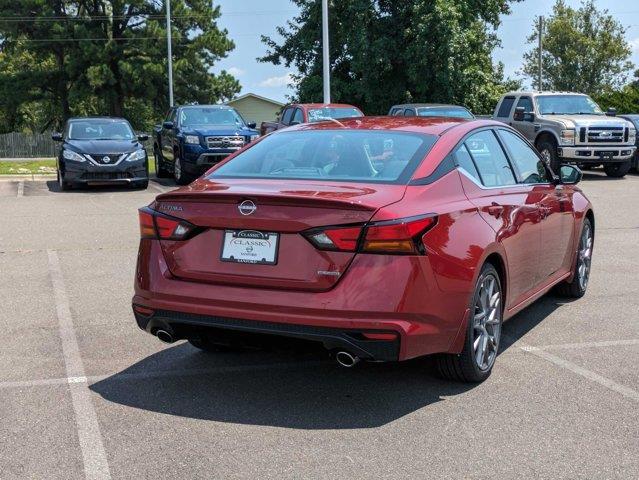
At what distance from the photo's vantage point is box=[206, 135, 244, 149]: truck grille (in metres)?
18.9

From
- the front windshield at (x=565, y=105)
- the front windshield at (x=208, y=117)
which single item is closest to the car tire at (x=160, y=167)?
the front windshield at (x=208, y=117)

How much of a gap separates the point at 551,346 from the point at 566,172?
158cm

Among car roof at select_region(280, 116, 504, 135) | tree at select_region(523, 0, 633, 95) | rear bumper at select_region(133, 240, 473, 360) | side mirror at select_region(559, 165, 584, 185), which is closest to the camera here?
rear bumper at select_region(133, 240, 473, 360)

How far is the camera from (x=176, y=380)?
5172mm

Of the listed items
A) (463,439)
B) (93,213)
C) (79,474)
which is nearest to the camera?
(79,474)

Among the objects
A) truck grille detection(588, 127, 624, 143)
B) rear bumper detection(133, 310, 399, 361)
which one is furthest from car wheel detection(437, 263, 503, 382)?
truck grille detection(588, 127, 624, 143)

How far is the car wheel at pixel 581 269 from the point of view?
A: 23.8 ft

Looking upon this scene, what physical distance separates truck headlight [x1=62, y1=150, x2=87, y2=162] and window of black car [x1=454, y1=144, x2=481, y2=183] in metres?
13.5

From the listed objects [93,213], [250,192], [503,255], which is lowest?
[93,213]

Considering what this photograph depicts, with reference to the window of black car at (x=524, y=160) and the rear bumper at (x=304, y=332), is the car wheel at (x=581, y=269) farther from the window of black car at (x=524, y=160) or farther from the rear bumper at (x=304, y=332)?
the rear bumper at (x=304, y=332)

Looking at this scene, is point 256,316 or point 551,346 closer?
point 256,316

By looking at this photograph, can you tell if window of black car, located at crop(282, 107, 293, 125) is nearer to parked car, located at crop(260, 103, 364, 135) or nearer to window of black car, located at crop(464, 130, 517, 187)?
parked car, located at crop(260, 103, 364, 135)

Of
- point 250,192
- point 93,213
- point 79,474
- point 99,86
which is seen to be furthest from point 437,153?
point 99,86

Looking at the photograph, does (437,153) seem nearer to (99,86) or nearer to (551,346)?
(551,346)
